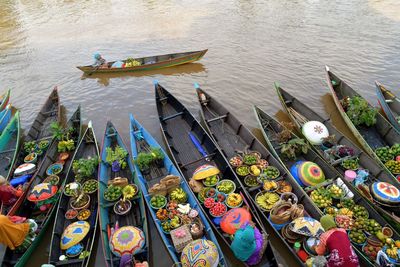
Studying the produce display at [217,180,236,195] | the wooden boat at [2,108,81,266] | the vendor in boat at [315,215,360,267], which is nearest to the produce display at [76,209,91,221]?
the wooden boat at [2,108,81,266]

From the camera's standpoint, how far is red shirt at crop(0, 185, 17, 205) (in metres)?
8.55

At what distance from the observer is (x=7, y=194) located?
28.3 feet

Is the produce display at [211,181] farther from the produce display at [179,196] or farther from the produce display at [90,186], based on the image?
the produce display at [90,186]

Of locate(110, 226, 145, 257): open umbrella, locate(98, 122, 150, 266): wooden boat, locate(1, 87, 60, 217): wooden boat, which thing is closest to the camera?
locate(110, 226, 145, 257): open umbrella

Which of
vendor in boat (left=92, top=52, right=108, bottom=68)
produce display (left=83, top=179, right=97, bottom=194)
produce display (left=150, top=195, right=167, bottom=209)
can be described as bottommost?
produce display (left=83, top=179, right=97, bottom=194)

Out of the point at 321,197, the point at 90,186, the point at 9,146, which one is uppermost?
the point at 321,197

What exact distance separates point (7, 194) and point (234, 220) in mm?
7456

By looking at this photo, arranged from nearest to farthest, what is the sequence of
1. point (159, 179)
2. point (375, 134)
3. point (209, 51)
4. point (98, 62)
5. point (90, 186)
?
1. point (90, 186)
2. point (159, 179)
3. point (375, 134)
4. point (98, 62)
5. point (209, 51)

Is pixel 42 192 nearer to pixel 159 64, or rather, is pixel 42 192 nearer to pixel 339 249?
pixel 339 249

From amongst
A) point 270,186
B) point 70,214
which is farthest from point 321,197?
point 70,214

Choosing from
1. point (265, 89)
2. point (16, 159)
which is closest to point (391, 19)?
point (265, 89)

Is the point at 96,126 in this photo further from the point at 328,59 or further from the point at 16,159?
the point at 328,59

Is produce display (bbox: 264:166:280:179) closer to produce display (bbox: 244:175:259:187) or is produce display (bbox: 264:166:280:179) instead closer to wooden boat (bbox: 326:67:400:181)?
produce display (bbox: 244:175:259:187)

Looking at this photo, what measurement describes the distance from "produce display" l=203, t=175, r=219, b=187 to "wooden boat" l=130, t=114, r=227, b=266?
675mm
